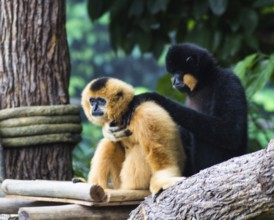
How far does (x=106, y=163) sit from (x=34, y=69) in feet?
3.48

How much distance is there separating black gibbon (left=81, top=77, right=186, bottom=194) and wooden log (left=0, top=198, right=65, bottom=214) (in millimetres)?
421

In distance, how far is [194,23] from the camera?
9.06 metres

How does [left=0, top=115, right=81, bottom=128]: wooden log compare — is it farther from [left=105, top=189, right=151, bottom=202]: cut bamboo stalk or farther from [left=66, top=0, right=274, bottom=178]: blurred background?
[left=66, top=0, right=274, bottom=178]: blurred background

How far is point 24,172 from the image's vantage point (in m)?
5.76

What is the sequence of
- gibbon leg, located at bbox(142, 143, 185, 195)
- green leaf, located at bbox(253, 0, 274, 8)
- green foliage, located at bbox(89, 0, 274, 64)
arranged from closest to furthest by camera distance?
gibbon leg, located at bbox(142, 143, 185, 195) < green leaf, located at bbox(253, 0, 274, 8) < green foliage, located at bbox(89, 0, 274, 64)

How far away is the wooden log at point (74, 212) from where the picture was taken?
449cm

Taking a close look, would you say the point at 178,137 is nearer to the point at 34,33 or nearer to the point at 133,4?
the point at 34,33

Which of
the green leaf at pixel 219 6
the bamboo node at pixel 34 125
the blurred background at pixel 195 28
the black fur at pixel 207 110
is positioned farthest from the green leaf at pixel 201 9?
the bamboo node at pixel 34 125

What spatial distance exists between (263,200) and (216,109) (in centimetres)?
173

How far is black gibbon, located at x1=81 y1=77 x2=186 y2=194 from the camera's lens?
489cm

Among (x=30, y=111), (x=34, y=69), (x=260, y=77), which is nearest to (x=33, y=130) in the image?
(x=30, y=111)

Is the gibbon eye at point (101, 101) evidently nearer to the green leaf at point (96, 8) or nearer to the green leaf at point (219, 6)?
the green leaf at point (219, 6)

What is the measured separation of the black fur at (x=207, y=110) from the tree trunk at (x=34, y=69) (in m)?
0.93

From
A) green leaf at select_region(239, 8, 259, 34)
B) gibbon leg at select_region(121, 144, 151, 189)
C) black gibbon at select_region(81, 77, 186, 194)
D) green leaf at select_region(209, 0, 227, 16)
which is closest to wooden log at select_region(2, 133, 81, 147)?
black gibbon at select_region(81, 77, 186, 194)
